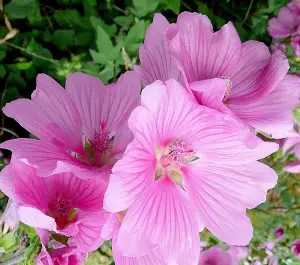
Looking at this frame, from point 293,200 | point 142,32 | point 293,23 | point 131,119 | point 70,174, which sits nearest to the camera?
point 131,119

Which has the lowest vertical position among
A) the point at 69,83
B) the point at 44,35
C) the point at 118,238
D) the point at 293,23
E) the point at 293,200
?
the point at 293,200

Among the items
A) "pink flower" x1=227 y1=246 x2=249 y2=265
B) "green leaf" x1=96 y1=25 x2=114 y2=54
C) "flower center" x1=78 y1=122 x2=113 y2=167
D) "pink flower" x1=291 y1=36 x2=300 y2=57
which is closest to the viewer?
"flower center" x1=78 y1=122 x2=113 y2=167

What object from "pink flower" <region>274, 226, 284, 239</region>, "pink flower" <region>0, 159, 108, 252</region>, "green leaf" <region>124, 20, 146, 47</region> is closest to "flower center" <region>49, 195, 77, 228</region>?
"pink flower" <region>0, 159, 108, 252</region>

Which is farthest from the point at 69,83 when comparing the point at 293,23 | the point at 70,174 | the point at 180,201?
the point at 293,23

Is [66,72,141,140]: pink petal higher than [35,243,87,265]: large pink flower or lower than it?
higher

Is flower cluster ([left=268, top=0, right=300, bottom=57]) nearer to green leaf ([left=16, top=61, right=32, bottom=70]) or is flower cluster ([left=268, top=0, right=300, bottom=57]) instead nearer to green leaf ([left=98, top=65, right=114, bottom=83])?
green leaf ([left=98, top=65, right=114, bottom=83])

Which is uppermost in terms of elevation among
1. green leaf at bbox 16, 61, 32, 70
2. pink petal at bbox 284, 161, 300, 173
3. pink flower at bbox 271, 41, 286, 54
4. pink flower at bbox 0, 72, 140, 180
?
pink flower at bbox 0, 72, 140, 180

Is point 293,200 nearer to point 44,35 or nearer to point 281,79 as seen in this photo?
point 44,35
